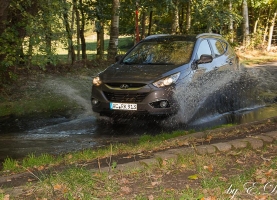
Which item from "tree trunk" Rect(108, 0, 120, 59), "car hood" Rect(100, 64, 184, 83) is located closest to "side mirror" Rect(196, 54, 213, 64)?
"car hood" Rect(100, 64, 184, 83)

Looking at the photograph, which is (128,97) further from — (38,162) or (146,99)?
(38,162)

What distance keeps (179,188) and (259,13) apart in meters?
25.3

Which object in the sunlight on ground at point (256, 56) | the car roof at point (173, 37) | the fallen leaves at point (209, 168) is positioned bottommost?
the sunlight on ground at point (256, 56)

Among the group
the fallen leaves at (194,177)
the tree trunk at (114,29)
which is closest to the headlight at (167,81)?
the fallen leaves at (194,177)

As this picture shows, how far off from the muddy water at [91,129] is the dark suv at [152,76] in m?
0.49

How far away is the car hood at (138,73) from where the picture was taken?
311 inches

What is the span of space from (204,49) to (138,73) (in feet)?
6.70

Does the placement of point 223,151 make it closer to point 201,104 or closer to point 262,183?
point 262,183

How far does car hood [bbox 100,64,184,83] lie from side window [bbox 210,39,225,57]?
6.75 ft

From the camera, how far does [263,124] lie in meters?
7.26

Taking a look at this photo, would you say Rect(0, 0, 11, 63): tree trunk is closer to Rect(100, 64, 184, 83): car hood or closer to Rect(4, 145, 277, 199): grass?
Rect(100, 64, 184, 83): car hood

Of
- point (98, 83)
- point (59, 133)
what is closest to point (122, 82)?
point (98, 83)

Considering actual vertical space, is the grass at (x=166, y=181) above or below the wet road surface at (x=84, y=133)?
above

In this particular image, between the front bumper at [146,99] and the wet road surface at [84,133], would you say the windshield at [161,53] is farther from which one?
the wet road surface at [84,133]
